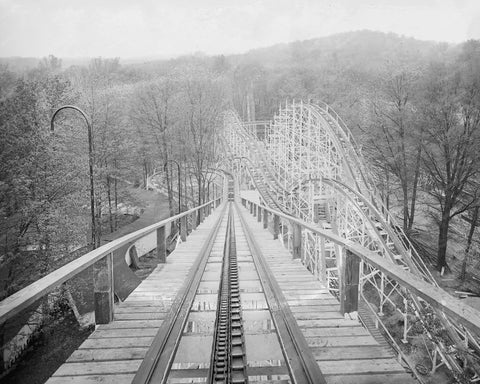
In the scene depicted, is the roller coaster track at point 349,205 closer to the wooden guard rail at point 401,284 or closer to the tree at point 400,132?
the wooden guard rail at point 401,284

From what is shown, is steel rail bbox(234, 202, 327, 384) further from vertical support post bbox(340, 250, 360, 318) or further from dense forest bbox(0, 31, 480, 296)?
dense forest bbox(0, 31, 480, 296)

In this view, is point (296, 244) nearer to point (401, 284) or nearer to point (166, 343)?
point (166, 343)

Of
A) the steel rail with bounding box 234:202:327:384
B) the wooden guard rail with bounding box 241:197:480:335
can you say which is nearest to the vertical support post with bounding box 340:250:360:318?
the wooden guard rail with bounding box 241:197:480:335

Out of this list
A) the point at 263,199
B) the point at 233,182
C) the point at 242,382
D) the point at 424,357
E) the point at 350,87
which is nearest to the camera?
the point at 242,382

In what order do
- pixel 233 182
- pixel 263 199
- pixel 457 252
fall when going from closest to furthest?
1. pixel 457 252
2. pixel 263 199
3. pixel 233 182

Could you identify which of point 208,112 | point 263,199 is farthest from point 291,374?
point 263,199

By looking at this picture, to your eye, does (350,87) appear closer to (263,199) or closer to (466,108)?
(263,199)

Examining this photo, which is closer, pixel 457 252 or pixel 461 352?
pixel 461 352
